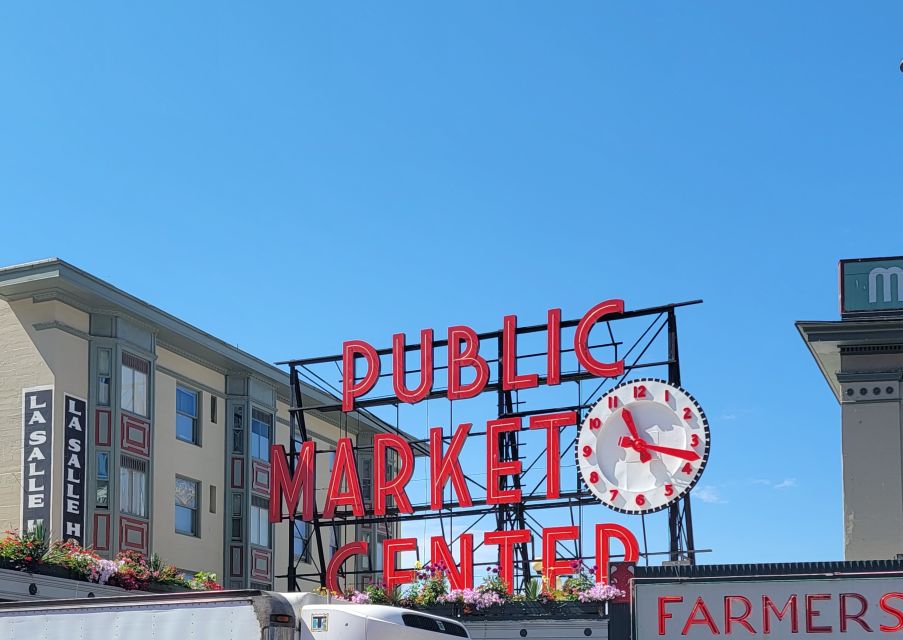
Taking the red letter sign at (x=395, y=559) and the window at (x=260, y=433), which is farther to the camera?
the window at (x=260, y=433)

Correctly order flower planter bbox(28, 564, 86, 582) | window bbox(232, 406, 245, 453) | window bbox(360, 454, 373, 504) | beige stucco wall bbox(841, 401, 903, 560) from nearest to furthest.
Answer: beige stucco wall bbox(841, 401, 903, 560) < flower planter bbox(28, 564, 86, 582) < window bbox(232, 406, 245, 453) < window bbox(360, 454, 373, 504)

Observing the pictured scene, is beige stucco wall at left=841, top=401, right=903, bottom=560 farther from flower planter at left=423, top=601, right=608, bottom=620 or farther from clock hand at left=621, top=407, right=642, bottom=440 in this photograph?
clock hand at left=621, top=407, right=642, bottom=440

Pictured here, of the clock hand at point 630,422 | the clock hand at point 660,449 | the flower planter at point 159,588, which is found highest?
the clock hand at point 630,422

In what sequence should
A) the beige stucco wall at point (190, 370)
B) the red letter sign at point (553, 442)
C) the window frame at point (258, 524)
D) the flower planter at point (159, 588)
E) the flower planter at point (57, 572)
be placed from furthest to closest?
the window frame at point (258, 524), the beige stucco wall at point (190, 370), the red letter sign at point (553, 442), the flower planter at point (159, 588), the flower planter at point (57, 572)

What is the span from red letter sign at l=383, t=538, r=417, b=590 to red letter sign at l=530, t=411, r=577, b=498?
4.32 meters

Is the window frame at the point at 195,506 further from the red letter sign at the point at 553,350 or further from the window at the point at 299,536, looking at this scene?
the red letter sign at the point at 553,350

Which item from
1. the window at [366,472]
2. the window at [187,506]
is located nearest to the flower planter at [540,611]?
the window at [187,506]

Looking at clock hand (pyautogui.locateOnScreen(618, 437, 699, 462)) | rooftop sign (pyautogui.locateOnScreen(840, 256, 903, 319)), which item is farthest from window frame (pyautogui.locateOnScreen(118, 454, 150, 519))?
rooftop sign (pyautogui.locateOnScreen(840, 256, 903, 319))

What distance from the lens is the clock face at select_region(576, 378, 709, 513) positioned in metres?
35.8

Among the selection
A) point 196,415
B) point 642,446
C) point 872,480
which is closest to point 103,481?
point 196,415

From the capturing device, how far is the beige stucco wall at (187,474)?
43125mm

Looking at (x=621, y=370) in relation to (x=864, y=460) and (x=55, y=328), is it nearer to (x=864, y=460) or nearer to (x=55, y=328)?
(x=864, y=460)

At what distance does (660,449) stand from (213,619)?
73.8ft

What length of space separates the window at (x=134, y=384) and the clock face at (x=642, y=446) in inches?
543
